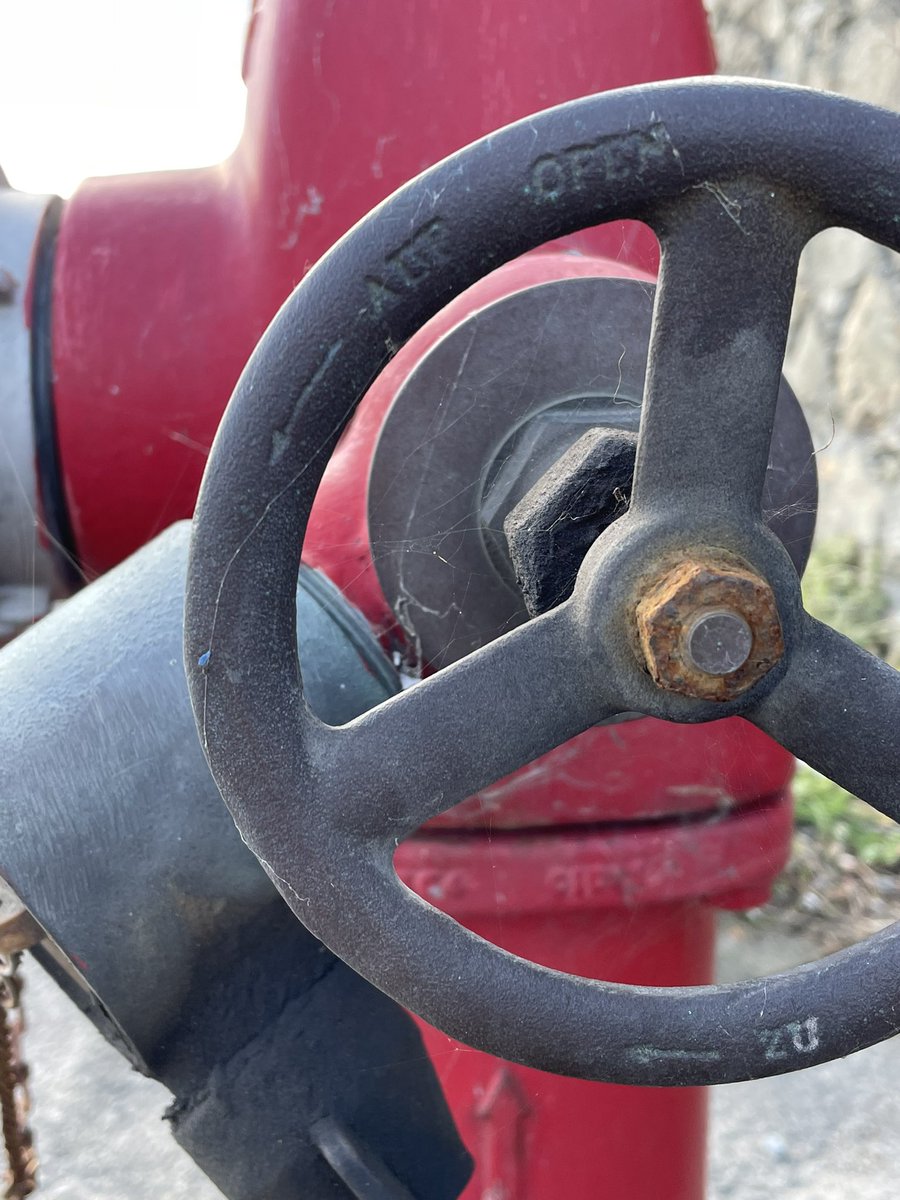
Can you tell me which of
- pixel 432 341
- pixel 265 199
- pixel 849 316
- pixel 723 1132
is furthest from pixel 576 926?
pixel 849 316

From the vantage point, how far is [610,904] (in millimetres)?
892

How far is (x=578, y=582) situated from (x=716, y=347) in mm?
131

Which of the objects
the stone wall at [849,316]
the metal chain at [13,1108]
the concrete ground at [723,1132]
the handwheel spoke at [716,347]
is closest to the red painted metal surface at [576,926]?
the metal chain at [13,1108]

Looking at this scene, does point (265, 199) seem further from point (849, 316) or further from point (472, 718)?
point (849, 316)

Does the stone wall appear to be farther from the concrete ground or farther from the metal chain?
the metal chain

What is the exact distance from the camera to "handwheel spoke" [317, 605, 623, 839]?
1.90 ft

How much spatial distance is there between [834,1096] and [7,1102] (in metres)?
1.42

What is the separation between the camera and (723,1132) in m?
1.74

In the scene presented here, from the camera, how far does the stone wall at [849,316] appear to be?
103 inches

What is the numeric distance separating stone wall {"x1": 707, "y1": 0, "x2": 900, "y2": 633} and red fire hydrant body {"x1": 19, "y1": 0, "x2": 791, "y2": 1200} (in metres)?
1.79

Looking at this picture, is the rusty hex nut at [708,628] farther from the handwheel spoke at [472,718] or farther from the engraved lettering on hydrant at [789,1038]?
the engraved lettering on hydrant at [789,1038]

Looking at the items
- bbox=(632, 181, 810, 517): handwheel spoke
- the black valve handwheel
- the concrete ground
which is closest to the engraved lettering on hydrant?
the black valve handwheel

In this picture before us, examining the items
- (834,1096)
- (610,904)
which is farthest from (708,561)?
(834,1096)

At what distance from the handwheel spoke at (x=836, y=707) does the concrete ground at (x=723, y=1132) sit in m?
1.23
